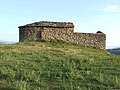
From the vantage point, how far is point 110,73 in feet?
47.7

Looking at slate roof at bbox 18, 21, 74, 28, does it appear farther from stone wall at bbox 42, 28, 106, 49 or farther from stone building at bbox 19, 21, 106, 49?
stone wall at bbox 42, 28, 106, 49

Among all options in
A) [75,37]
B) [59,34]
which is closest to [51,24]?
[59,34]

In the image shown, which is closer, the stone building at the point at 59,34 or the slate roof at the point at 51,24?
the stone building at the point at 59,34

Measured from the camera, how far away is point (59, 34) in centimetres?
4078

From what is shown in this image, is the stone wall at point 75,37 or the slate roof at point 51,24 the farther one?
the slate roof at point 51,24

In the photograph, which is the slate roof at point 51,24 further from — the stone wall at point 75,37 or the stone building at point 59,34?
the stone wall at point 75,37

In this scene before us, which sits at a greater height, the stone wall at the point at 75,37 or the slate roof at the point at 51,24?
the slate roof at the point at 51,24

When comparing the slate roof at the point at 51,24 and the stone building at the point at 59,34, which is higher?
the slate roof at the point at 51,24

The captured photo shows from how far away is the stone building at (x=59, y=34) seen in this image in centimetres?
4059

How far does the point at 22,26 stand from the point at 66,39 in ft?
19.3

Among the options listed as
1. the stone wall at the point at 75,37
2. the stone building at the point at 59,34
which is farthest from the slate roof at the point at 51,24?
the stone wall at the point at 75,37

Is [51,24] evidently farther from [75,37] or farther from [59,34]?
[75,37]

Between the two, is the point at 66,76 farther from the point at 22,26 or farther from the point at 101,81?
the point at 22,26

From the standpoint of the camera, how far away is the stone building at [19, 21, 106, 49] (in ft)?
133
